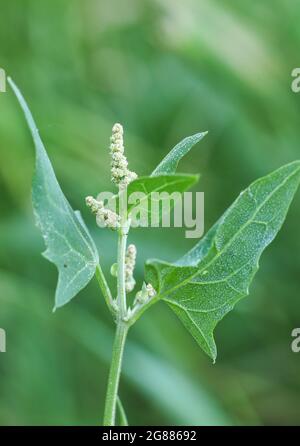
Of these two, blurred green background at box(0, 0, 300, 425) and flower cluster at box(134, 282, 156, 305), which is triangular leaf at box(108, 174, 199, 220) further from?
blurred green background at box(0, 0, 300, 425)

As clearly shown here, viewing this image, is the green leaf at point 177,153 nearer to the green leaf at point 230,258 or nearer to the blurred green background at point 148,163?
the green leaf at point 230,258

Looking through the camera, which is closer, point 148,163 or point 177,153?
point 177,153

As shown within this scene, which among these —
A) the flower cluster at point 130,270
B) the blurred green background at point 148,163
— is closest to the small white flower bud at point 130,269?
the flower cluster at point 130,270

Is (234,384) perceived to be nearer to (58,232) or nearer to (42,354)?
(42,354)

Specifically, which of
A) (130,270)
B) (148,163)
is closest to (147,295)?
(130,270)

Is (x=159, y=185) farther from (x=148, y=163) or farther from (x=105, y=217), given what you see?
(x=148, y=163)

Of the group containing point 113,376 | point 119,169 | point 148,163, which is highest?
point 148,163
